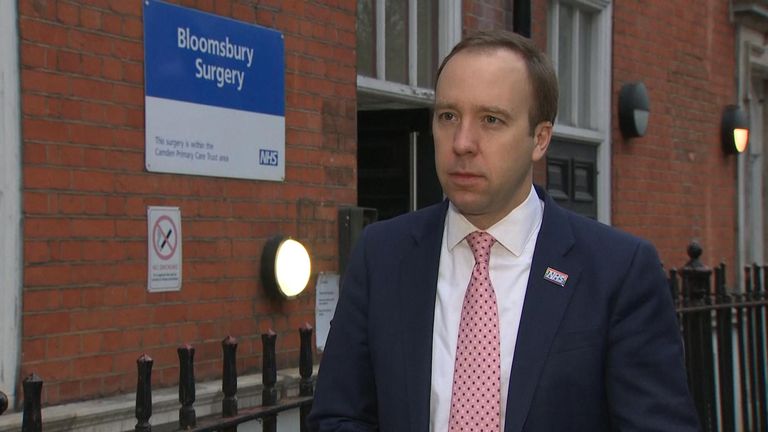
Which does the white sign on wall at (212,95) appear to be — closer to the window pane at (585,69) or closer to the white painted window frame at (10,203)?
the white painted window frame at (10,203)

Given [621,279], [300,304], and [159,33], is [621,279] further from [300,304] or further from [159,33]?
[300,304]

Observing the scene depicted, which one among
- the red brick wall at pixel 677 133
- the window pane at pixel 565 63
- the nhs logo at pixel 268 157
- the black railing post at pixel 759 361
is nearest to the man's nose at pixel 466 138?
the nhs logo at pixel 268 157

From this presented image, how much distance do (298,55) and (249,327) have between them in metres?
1.37

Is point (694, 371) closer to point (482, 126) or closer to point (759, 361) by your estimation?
point (759, 361)

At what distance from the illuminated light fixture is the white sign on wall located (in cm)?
32

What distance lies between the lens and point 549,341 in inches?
84.6

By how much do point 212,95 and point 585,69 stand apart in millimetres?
4325

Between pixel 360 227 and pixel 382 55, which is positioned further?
pixel 382 55

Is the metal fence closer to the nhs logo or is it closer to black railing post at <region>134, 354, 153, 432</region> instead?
black railing post at <region>134, 354, 153, 432</region>

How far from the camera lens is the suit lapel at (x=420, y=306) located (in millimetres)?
2209

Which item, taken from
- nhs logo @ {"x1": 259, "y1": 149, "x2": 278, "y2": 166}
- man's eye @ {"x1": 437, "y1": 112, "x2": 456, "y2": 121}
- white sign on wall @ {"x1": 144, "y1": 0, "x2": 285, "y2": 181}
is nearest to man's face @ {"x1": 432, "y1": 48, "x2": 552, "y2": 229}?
man's eye @ {"x1": 437, "y1": 112, "x2": 456, "y2": 121}

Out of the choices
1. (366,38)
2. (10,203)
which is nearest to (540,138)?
(10,203)

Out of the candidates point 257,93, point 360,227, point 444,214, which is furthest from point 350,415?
point 360,227

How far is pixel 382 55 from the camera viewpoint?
20.4ft
